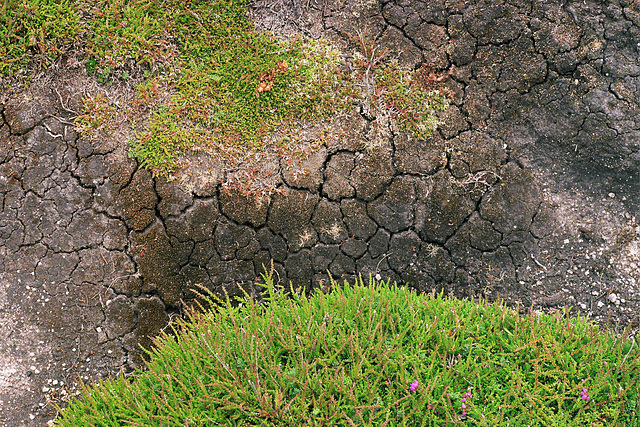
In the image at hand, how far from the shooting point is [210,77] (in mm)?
3279

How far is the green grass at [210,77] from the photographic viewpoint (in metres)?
3.24

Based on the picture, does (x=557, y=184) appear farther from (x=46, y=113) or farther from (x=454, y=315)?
(x=46, y=113)

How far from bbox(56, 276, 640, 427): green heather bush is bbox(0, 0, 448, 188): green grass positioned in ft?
4.65

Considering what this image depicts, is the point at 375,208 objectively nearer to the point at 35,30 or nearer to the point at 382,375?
the point at 382,375

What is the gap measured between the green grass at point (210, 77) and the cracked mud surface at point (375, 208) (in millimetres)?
149

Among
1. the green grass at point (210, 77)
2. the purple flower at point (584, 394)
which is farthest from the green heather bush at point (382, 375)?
the green grass at point (210, 77)

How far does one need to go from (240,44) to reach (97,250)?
1807 millimetres

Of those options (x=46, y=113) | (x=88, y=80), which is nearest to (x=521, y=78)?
(x=88, y=80)

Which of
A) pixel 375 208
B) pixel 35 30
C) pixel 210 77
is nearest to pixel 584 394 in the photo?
pixel 375 208

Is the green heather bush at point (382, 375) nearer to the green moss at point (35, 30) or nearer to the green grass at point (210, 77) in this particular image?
the green grass at point (210, 77)

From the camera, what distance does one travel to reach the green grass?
10.6 ft

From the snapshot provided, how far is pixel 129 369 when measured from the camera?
10.4ft

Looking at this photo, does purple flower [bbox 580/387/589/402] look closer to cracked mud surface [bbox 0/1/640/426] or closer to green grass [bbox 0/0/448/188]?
cracked mud surface [bbox 0/1/640/426]

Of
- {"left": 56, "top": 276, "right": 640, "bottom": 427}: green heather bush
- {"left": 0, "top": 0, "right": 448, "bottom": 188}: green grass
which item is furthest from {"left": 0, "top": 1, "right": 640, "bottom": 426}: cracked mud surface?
{"left": 56, "top": 276, "right": 640, "bottom": 427}: green heather bush
